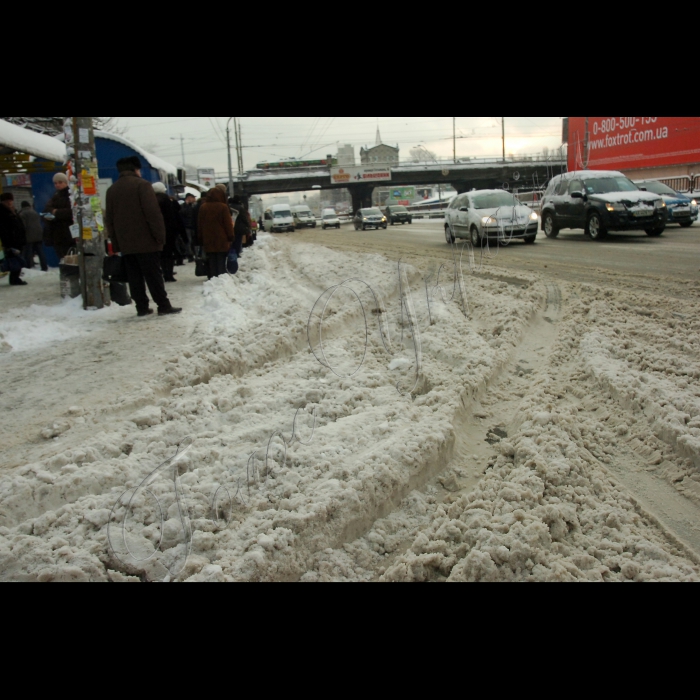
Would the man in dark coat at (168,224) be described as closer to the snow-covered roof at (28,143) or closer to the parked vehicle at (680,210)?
the snow-covered roof at (28,143)

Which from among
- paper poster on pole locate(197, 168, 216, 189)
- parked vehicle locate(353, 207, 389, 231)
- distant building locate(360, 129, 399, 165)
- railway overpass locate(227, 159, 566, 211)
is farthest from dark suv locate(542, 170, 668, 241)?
distant building locate(360, 129, 399, 165)

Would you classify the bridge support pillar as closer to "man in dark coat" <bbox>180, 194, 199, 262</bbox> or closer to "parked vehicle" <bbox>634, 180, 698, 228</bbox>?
"parked vehicle" <bbox>634, 180, 698, 228</bbox>

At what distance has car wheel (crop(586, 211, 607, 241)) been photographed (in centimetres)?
1445

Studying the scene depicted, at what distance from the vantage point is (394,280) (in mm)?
10211

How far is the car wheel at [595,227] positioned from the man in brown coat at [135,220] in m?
11.1

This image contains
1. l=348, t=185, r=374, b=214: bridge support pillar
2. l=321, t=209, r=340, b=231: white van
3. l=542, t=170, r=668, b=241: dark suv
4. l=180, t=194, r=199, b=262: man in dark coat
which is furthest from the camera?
l=348, t=185, r=374, b=214: bridge support pillar

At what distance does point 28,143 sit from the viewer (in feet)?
40.7

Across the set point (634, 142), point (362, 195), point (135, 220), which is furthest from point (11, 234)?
point (362, 195)

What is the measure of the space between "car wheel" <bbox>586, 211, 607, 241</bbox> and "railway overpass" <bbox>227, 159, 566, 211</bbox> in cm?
879

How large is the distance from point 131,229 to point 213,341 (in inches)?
102

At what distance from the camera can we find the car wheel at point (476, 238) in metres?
14.9

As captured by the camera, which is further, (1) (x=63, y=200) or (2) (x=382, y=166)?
(2) (x=382, y=166)
